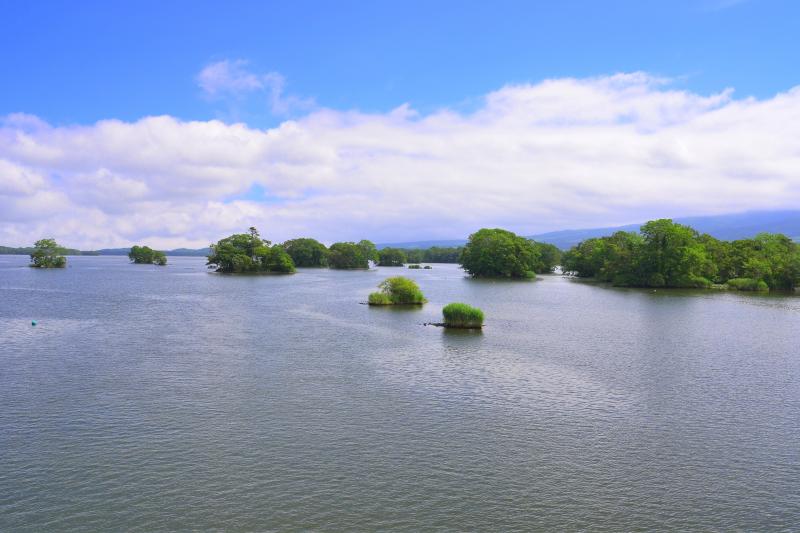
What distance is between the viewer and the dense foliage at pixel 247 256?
176125 millimetres

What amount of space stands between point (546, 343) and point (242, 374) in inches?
1107

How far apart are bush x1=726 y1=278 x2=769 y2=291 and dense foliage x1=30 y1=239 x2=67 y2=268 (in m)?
198

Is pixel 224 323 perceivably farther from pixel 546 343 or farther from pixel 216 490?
pixel 216 490

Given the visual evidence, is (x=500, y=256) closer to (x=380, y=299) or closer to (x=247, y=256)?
(x=247, y=256)

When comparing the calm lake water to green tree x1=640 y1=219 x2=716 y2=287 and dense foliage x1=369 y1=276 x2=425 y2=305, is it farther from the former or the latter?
green tree x1=640 y1=219 x2=716 y2=287

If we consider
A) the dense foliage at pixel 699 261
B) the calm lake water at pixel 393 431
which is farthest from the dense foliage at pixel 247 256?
the calm lake water at pixel 393 431

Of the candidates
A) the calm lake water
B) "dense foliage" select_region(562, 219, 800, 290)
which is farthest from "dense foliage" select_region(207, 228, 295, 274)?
the calm lake water

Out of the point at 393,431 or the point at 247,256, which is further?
the point at 247,256

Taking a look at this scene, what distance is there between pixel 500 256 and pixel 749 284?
217 feet

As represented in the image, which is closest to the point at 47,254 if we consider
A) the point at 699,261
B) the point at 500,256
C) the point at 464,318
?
the point at 500,256

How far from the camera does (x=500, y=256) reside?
554 feet

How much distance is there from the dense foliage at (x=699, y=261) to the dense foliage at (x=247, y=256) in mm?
101279

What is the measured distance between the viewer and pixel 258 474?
2141 centimetres

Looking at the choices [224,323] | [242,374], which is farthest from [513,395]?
[224,323]
